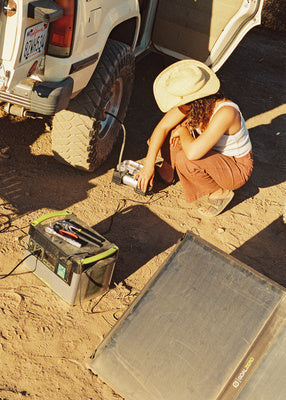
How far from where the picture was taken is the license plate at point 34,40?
3480 millimetres

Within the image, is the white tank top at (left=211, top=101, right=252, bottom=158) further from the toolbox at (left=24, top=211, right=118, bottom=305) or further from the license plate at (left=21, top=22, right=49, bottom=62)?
the license plate at (left=21, top=22, right=49, bottom=62)

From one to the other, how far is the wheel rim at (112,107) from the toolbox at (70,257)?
59.1 inches

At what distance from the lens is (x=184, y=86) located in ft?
13.5

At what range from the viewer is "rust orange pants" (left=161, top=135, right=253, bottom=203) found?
14.6ft

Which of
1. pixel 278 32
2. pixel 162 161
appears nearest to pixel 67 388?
pixel 162 161

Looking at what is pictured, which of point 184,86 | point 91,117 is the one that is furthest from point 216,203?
point 91,117

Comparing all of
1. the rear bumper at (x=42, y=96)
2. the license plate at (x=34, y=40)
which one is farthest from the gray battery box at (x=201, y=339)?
the license plate at (x=34, y=40)

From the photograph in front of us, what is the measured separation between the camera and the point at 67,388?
3006mm

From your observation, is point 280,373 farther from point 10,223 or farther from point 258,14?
point 258,14

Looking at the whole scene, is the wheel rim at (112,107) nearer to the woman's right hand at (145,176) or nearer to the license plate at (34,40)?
the woman's right hand at (145,176)

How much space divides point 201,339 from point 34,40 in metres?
2.21

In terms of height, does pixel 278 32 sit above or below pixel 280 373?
below

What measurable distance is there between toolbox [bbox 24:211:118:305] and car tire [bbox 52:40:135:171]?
104cm

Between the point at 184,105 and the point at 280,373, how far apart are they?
2.33 meters
